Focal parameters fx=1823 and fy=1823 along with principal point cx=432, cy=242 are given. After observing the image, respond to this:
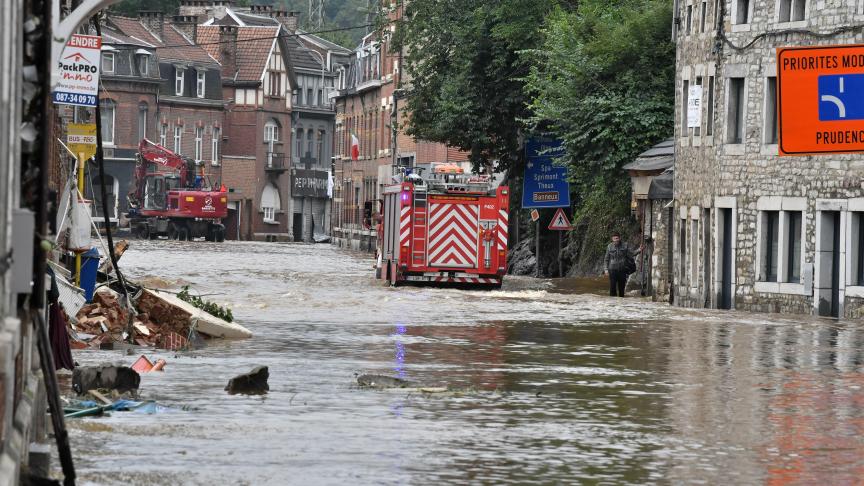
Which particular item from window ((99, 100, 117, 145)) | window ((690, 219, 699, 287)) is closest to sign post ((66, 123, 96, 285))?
window ((690, 219, 699, 287))

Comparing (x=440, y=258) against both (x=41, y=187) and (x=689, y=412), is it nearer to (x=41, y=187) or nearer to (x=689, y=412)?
(x=689, y=412)

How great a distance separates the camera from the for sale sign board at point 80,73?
20609 millimetres

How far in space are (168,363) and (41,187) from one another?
10.3 meters

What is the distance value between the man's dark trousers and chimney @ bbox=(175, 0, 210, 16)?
74410 millimetres

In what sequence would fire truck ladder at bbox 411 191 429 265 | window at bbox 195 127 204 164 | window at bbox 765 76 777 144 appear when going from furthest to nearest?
window at bbox 195 127 204 164, fire truck ladder at bbox 411 191 429 265, window at bbox 765 76 777 144

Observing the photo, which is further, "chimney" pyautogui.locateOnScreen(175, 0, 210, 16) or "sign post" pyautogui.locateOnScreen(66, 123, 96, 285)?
"chimney" pyautogui.locateOnScreen(175, 0, 210, 16)

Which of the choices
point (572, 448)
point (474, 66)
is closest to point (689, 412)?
point (572, 448)

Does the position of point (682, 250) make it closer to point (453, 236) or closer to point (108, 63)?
point (453, 236)

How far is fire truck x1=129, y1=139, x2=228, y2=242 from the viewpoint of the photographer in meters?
92.3

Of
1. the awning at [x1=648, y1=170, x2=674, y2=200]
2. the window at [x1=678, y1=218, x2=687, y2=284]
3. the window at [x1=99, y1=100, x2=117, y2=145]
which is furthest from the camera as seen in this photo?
the window at [x1=99, y1=100, x2=117, y2=145]

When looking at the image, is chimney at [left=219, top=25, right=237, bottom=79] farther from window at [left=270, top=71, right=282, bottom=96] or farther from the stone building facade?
the stone building facade

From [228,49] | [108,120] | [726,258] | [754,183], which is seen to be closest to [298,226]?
[228,49]

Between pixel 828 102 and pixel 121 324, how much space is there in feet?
38.4

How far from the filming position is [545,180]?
2094 inches
